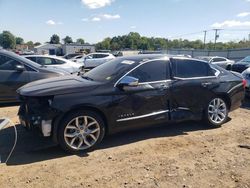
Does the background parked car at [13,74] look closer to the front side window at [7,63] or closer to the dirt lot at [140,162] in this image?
the front side window at [7,63]

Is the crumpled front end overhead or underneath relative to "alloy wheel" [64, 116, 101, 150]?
overhead

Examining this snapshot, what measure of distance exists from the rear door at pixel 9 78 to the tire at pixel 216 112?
482 cm

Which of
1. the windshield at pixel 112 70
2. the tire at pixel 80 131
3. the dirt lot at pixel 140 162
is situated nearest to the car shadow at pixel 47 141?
the dirt lot at pixel 140 162

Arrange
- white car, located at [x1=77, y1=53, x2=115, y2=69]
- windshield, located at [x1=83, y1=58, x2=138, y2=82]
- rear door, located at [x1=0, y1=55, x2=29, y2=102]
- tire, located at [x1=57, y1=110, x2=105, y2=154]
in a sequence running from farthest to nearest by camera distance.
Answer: white car, located at [x1=77, y1=53, x2=115, y2=69], rear door, located at [x1=0, y1=55, x2=29, y2=102], windshield, located at [x1=83, y1=58, x2=138, y2=82], tire, located at [x1=57, y1=110, x2=105, y2=154]

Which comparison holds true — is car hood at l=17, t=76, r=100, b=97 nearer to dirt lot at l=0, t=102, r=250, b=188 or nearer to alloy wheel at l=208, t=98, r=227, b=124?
dirt lot at l=0, t=102, r=250, b=188

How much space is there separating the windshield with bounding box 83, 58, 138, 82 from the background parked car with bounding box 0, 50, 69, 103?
2804 mm

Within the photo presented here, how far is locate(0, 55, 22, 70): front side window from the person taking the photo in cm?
764

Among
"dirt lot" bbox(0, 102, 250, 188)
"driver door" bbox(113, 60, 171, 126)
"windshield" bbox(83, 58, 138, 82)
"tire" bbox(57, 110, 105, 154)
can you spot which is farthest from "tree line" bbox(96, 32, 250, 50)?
"tire" bbox(57, 110, 105, 154)

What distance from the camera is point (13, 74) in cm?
766

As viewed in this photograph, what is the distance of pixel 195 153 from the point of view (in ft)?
15.1

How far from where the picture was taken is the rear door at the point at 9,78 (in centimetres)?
753

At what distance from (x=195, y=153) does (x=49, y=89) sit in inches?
101

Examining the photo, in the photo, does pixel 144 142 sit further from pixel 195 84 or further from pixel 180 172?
pixel 195 84

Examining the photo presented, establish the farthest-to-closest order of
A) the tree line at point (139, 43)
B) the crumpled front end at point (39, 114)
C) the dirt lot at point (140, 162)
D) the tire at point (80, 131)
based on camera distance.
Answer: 1. the tree line at point (139, 43)
2. the tire at point (80, 131)
3. the crumpled front end at point (39, 114)
4. the dirt lot at point (140, 162)
